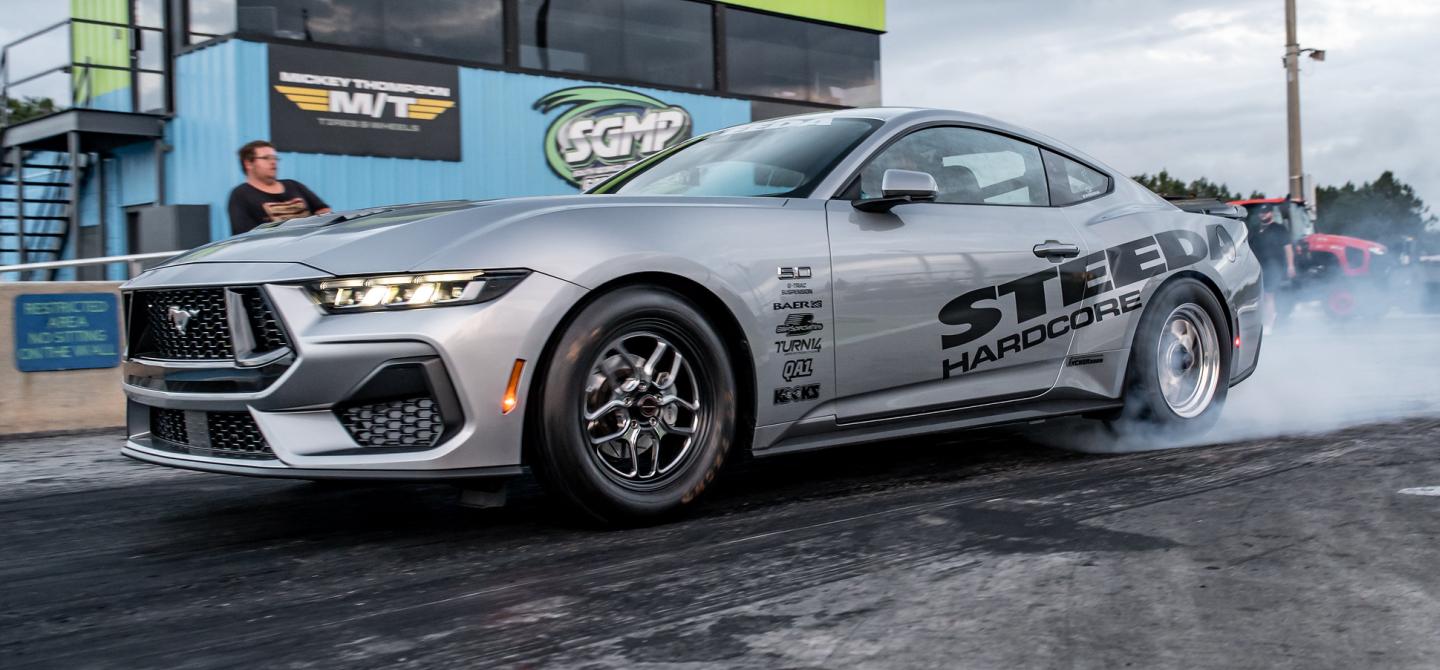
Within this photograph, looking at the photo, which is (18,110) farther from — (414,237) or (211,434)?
(414,237)

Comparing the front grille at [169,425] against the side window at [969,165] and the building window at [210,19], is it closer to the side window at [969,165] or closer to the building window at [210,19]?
the side window at [969,165]

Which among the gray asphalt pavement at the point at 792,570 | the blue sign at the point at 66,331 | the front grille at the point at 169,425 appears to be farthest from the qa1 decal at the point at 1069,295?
the blue sign at the point at 66,331

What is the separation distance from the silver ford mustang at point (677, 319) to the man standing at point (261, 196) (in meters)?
3.04

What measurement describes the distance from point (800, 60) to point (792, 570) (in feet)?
66.6

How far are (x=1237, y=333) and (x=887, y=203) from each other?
8.01 ft

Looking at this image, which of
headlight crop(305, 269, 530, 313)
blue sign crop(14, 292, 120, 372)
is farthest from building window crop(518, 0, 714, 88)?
headlight crop(305, 269, 530, 313)

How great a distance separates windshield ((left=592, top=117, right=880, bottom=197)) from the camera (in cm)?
469

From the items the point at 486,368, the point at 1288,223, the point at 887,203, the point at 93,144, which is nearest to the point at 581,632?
the point at 486,368

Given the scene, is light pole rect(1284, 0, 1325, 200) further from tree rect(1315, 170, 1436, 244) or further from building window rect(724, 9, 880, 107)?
tree rect(1315, 170, 1436, 244)

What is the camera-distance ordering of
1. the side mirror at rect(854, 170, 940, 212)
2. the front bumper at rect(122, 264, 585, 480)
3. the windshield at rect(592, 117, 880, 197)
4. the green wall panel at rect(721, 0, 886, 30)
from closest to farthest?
the front bumper at rect(122, 264, 585, 480) < the side mirror at rect(854, 170, 940, 212) < the windshield at rect(592, 117, 880, 197) < the green wall panel at rect(721, 0, 886, 30)

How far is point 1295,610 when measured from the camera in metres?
3.05

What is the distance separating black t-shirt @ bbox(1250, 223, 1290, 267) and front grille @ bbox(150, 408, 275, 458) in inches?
646

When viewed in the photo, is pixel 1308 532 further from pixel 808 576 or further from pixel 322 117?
pixel 322 117

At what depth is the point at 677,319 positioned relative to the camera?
4.04m
